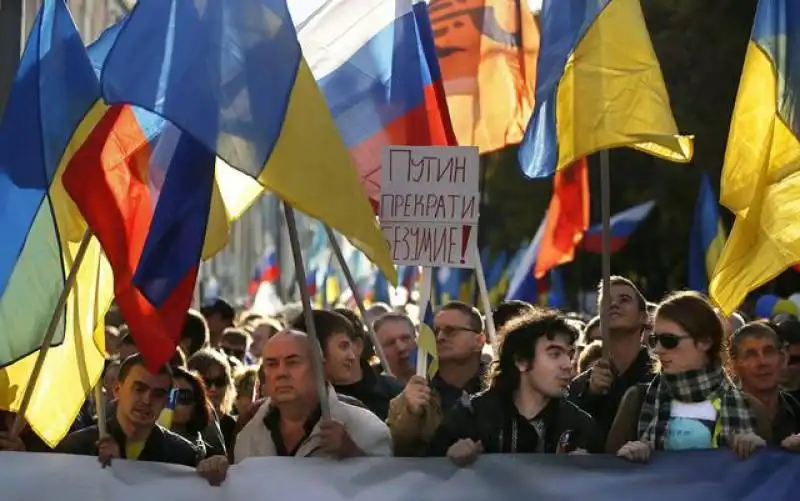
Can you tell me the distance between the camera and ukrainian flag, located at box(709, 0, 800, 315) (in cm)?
760

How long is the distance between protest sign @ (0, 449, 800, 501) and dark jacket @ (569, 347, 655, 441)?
1.32 feet

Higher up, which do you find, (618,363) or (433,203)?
(433,203)

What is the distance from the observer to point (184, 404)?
7.97 meters

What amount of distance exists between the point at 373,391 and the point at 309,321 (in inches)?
47.5

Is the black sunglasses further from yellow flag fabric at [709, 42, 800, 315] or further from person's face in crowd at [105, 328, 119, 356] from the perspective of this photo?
yellow flag fabric at [709, 42, 800, 315]

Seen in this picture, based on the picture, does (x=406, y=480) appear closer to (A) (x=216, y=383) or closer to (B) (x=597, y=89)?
(B) (x=597, y=89)

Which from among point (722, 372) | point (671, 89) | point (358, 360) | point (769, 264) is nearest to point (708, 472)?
point (722, 372)

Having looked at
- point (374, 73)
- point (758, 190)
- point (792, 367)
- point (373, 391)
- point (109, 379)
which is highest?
point (374, 73)

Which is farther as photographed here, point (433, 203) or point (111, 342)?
point (111, 342)

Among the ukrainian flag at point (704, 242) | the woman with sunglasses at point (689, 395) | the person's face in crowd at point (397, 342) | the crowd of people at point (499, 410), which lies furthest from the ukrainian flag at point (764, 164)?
the ukrainian flag at point (704, 242)

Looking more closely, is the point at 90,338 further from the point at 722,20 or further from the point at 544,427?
the point at 722,20

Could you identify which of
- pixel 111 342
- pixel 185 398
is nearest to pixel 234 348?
pixel 111 342

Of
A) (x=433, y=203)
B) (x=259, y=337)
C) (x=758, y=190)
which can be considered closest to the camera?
(x=433, y=203)

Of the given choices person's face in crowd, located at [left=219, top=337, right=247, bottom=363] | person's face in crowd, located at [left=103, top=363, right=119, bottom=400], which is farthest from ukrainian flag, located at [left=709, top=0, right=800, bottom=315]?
person's face in crowd, located at [left=219, top=337, right=247, bottom=363]
